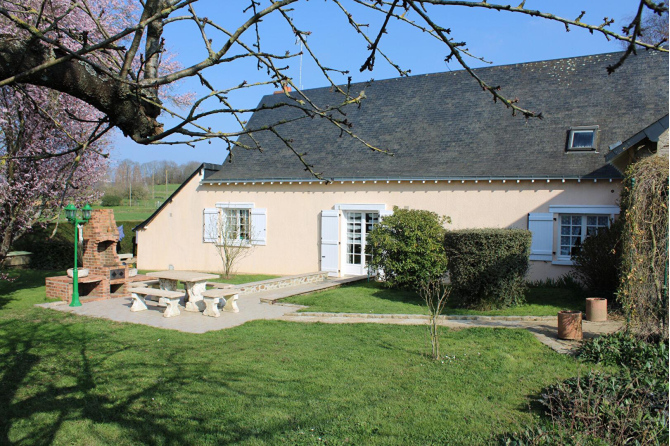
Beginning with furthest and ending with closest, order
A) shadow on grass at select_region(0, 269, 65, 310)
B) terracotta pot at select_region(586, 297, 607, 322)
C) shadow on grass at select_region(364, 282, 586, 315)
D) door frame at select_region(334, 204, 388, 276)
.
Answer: door frame at select_region(334, 204, 388, 276) → shadow on grass at select_region(0, 269, 65, 310) → shadow on grass at select_region(364, 282, 586, 315) → terracotta pot at select_region(586, 297, 607, 322)

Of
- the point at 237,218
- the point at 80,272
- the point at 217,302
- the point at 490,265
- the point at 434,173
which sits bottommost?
the point at 217,302

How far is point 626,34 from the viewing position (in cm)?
195

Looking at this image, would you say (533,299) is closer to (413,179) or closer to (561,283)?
(561,283)

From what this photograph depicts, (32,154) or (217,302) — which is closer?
(217,302)

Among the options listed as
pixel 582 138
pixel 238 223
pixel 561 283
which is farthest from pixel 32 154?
pixel 582 138

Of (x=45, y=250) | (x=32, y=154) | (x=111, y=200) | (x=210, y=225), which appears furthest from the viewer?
(x=111, y=200)

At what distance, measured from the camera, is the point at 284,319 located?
922 cm

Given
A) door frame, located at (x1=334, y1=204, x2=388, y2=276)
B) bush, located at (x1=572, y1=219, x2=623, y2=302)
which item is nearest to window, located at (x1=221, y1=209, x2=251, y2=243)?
door frame, located at (x1=334, y1=204, x2=388, y2=276)

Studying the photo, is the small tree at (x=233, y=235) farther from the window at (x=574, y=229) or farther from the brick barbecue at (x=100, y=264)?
the window at (x=574, y=229)

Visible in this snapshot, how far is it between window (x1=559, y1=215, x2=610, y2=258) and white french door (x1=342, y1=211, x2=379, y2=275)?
514 cm

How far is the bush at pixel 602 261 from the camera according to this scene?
9.97 meters

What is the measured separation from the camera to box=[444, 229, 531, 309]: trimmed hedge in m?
9.49

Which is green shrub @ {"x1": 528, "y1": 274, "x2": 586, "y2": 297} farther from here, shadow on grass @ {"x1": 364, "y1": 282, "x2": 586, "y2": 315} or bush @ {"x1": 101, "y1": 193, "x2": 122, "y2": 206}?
bush @ {"x1": 101, "y1": 193, "x2": 122, "y2": 206}

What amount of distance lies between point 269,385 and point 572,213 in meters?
10.0
